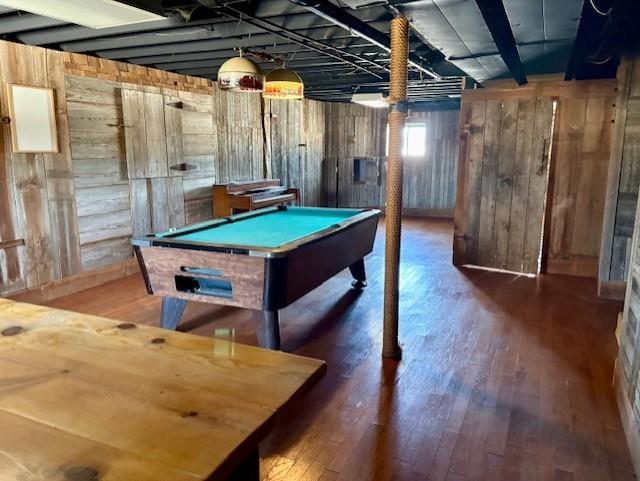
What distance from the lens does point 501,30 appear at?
318 cm

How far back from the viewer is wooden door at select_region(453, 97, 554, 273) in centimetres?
523

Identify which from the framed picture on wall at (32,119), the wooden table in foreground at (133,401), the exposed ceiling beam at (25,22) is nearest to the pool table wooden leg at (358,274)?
the framed picture on wall at (32,119)

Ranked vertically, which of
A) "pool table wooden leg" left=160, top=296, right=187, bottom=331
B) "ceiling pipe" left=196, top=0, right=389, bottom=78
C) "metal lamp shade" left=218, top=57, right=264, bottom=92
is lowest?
"pool table wooden leg" left=160, top=296, right=187, bottom=331

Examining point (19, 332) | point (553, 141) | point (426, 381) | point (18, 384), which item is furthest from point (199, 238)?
point (553, 141)

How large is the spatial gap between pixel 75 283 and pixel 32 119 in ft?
→ 5.24

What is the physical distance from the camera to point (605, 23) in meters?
3.45

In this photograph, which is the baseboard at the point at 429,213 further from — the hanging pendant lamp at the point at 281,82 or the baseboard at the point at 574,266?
the hanging pendant lamp at the point at 281,82

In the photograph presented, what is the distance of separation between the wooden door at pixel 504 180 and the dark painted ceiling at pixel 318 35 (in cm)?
49

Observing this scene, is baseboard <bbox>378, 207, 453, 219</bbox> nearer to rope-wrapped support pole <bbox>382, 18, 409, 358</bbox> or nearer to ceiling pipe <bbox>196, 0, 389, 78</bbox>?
ceiling pipe <bbox>196, 0, 389, 78</bbox>

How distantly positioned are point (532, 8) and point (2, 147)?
414 centimetres

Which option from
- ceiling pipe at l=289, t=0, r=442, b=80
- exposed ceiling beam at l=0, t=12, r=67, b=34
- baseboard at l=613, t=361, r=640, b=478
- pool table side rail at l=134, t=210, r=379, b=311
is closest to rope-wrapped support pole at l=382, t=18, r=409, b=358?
ceiling pipe at l=289, t=0, r=442, b=80

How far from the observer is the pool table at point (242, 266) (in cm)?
302

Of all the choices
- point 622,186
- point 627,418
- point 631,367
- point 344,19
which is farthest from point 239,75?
point 622,186

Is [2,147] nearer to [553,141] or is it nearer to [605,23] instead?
[605,23]
